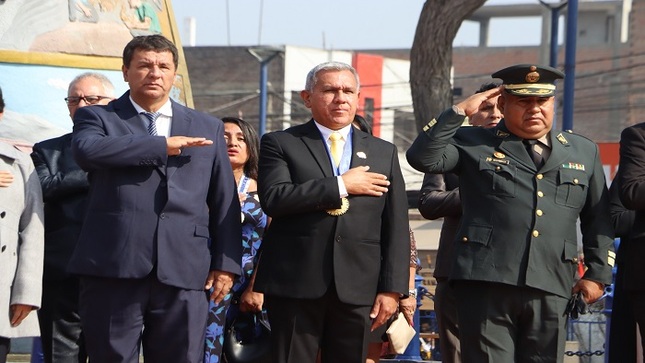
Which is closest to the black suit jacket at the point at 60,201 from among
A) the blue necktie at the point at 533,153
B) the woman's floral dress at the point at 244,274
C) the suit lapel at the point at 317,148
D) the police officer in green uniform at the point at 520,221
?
the woman's floral dress at the point at 244,274

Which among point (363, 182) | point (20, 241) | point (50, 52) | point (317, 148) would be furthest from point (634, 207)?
point (50, 52)

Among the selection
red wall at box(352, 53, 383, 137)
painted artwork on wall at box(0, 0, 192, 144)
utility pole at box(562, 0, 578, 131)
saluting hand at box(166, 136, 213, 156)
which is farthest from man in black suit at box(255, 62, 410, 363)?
red wall at box(352, 53, 383, 137)

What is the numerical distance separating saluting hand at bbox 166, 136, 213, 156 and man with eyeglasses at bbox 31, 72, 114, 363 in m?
1.44

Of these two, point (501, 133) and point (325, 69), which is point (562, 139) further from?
point (325, 69)

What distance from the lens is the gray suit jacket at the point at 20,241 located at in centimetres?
620

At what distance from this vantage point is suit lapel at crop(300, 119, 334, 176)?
632 centimetres

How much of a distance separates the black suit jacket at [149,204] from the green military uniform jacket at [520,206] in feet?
3.29

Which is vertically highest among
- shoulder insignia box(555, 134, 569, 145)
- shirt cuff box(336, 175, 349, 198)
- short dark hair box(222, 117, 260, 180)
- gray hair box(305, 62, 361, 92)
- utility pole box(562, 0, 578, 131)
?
utility pole box(562, 0, 578, 131)

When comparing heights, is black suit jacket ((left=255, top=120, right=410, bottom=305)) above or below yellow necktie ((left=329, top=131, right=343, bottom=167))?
below

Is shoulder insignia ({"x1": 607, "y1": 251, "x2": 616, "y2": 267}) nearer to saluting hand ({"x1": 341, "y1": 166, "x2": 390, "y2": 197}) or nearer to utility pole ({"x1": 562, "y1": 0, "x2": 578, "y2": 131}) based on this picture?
saluting hand ({"x1": 341, "y1": 166, "x2": 390, "y2": 197})

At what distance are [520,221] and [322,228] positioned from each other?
0.96m

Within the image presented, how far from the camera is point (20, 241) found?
20.9 feet

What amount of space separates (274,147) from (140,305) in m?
1.03

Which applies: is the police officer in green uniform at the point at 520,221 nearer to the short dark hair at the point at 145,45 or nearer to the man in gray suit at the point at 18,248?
the short dark hair at the point at 145,45
